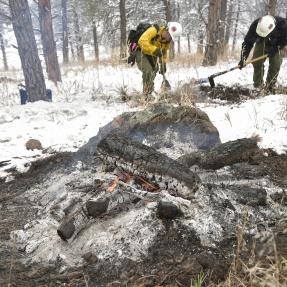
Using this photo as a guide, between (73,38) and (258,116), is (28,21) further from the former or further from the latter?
(73,38)

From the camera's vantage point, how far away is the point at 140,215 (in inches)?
115

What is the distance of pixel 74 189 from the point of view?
352 cm

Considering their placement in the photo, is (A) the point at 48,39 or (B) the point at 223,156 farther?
(A) the point at 48,39

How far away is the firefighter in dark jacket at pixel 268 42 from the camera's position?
6871 mm

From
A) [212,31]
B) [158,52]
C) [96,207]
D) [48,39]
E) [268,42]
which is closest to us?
[96,207]

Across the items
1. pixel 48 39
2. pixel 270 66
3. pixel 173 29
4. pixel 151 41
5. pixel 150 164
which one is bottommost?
pixel 150 164

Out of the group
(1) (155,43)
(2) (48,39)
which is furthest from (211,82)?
(2) (48,39)

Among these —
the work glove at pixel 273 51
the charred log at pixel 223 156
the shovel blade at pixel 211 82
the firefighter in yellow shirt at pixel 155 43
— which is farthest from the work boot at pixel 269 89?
the charred log at pixel 223 156

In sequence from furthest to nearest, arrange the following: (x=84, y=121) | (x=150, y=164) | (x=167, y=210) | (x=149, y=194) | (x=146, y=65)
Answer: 1. (x=146, y=65)
2. (x=84, y=121)
3. (x=150, y=164)
4. (x=149, y=194)
5. (x=167, y=210)

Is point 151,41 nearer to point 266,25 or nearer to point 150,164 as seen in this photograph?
point 266,25

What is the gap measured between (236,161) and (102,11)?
655 inches

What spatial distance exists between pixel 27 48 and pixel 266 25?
15.2 feet

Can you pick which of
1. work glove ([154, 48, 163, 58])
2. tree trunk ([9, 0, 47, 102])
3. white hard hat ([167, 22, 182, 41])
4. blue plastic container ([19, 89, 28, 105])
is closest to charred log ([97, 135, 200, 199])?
work glove ([154, 48, 163, 58])

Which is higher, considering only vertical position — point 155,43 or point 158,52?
point 155,43
